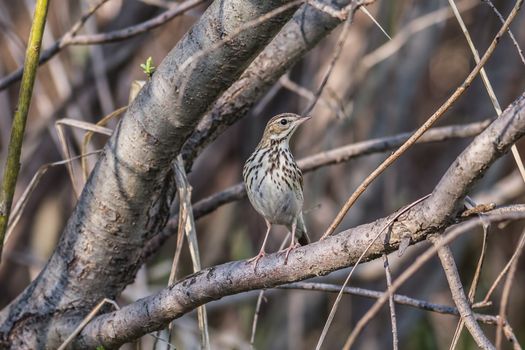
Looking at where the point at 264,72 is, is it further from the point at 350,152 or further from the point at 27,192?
the point at 27,192

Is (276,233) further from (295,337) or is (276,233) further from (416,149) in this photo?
(416,149)

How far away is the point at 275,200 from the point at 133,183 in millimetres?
1416

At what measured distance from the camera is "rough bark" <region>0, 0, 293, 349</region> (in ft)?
7.68

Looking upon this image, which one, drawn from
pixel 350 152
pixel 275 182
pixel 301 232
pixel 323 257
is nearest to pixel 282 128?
pixel 275 182

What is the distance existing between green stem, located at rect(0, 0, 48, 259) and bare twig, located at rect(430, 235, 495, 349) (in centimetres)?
137

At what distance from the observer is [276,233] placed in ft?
21.9

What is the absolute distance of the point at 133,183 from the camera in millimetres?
2746

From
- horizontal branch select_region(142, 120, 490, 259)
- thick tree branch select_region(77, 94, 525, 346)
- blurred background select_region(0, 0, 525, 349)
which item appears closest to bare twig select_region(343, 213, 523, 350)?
thick tree branch select_region(77, 94, 525, 346)

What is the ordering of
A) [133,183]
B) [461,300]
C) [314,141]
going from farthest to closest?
[314,141] < [133,183] < [461,300]

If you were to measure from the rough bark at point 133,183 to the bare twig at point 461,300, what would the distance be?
2.46ft

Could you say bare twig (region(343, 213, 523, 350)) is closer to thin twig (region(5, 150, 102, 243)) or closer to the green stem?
the green stem

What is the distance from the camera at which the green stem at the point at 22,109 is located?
256cm

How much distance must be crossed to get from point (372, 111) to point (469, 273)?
1.99m

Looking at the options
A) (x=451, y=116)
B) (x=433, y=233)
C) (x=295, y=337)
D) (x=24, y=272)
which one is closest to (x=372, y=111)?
(x=451, y=116)
